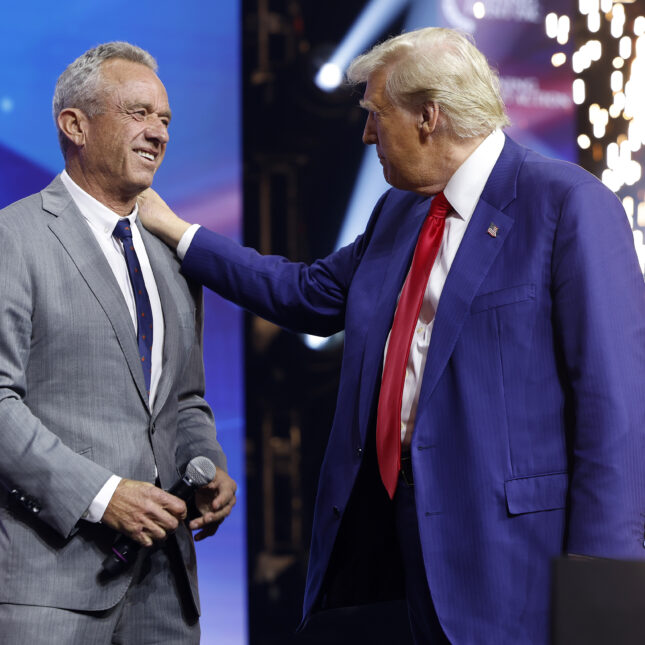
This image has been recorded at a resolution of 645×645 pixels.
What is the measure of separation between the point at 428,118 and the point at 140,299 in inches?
→ 28.8

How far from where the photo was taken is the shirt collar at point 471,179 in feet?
5.98

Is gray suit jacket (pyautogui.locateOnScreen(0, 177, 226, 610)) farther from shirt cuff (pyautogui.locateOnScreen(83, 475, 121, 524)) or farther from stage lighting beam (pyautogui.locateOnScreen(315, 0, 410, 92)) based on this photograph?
stage lighting beam (pyautogui.locateOnScreen(315, 0, 410, 92))

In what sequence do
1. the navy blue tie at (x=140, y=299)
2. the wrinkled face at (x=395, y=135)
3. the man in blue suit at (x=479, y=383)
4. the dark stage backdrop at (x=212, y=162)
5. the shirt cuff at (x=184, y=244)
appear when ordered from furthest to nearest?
1. the dark stage backdrop at (x=212, y=162)
2. the shirt cuff at (x=184, y=244)
3. the wrinkled face at (x=395, y=135)
4. the navy blue tie at (x=140, y=299)
5. the man in blue suit at (x=479, y=383)

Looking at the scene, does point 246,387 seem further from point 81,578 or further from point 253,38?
point 81,578

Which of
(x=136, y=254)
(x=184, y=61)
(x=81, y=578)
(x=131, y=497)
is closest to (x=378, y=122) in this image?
(x=136, y=254)

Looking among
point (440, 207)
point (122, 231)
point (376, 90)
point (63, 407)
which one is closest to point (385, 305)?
point (440, 207)

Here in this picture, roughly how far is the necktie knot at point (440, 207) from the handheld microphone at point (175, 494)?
0.72m

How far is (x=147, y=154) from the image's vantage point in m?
1.88

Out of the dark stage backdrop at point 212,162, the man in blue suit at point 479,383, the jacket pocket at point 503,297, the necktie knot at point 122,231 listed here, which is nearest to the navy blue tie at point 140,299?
the necktie knot at point 122,231

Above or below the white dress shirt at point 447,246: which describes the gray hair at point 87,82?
above

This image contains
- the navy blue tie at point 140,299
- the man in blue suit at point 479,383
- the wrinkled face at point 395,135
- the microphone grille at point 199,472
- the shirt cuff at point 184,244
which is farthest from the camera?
the shirt cuff at point 184,244

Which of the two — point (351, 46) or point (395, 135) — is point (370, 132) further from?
point (351, 46)

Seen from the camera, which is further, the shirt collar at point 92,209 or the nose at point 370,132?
the nose at point 370,132

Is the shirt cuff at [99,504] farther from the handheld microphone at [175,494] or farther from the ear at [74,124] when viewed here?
the ear at [74,124]
